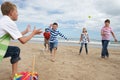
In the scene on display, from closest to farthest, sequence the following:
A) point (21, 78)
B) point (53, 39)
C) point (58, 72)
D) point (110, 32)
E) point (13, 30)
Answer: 1. point (13, 30)
2. point (21, 78)
3. point (58, 72)
4. point (53, 39)
5. point (110, 32)

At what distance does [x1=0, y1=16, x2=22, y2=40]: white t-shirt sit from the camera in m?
4.84

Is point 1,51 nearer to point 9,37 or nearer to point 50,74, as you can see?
point 9,37

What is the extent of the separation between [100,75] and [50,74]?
1.60 m

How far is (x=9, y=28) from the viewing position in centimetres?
486

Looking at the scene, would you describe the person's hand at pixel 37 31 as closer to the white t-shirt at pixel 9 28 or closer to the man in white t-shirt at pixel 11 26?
the man in white t-shirt at pixel 11 26

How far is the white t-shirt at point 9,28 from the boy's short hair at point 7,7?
25 cm

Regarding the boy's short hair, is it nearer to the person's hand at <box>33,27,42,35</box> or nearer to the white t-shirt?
the white t-shirt

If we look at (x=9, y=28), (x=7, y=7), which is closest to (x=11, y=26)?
(x=9, y=28)

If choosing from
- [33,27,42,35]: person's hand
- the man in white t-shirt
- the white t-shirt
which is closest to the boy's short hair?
the man in white t-shirt

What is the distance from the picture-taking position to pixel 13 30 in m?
4.88

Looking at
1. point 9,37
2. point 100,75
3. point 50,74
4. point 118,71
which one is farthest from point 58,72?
point 9,37

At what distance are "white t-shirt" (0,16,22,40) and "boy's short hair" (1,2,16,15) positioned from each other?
0.25m

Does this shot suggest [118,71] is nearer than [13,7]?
No

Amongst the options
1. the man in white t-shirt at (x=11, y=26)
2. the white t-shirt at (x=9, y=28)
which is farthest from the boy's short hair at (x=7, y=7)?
the white t-shirt at (x=9, y=28)
